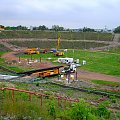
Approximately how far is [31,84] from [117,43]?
189 feet

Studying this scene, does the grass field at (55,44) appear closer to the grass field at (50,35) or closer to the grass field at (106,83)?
the grass field at (50,35)

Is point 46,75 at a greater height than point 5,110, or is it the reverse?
point 5,110

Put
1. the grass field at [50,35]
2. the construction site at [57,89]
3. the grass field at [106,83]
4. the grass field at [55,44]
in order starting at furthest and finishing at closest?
the grass field at [50,35], the grass field at [55,44], the grass field at [106,83], the construction site at [57,89]

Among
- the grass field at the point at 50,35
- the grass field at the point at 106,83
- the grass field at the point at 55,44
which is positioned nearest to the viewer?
the grass field at the point at 106,83

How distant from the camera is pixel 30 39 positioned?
8281 cm

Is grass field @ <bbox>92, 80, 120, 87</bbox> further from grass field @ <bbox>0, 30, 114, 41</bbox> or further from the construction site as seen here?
grass field @ <bbox>0, 30, 114, 41</bbox>

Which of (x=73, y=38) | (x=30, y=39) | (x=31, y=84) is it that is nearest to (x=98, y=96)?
(x=31, y=84)

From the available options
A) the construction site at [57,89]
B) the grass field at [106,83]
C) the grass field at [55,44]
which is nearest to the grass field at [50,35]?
the grass field at [55,44]

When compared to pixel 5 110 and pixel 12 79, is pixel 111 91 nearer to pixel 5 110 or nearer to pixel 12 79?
pixel 12 79

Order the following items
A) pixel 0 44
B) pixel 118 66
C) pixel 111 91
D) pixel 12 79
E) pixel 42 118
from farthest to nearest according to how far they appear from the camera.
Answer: pixel 0 44 < pixel 118 66 < pixel 12 79 < pixel 111 91 < pixel 42 118

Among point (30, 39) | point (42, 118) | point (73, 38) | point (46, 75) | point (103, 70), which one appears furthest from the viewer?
point (73, 38)

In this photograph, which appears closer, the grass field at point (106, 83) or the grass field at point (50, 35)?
the grass field at point (106, 83)

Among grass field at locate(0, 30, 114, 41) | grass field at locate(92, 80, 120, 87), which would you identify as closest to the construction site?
grass field at locate(92, 80, 120, 87)

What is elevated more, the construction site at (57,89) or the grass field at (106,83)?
the construction site at (57,89)
